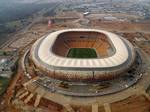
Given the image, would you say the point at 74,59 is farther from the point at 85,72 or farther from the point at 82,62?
the point at 85,72

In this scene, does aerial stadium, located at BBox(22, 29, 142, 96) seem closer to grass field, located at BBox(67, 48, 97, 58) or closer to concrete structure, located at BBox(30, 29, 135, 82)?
concrete structure, located at BBox(30, 29, 135, 82)

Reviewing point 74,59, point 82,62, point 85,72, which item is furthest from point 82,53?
point 85,72

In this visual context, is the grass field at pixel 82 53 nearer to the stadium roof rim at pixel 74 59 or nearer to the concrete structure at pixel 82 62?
the concrete structure at pixel 82 62

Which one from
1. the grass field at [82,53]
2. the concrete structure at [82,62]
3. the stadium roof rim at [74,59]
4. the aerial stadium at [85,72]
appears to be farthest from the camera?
the grass field at [82,53]

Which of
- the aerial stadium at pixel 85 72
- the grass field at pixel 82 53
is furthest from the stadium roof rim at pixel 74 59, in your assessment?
the grass field at pixel 82 53

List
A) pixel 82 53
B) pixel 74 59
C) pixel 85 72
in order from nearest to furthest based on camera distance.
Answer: pixel 85 72 < pixel 74 59 < pixel 82 53

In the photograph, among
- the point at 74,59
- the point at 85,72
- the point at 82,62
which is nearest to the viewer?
the point at 85,72

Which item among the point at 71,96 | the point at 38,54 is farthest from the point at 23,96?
the point at 38,54

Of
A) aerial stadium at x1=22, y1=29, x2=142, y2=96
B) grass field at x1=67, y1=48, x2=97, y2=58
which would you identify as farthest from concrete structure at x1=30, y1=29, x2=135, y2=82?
grass field at x1=67, y1=48, x2=97, y2=58
